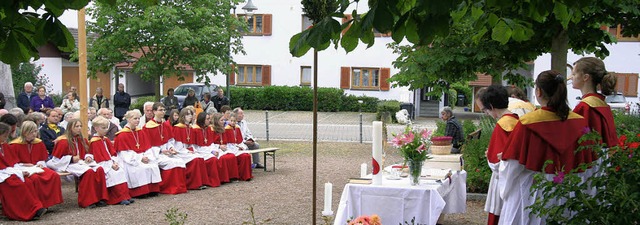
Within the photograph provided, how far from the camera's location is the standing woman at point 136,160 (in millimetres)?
11289

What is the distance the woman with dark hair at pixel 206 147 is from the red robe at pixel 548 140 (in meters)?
8.34

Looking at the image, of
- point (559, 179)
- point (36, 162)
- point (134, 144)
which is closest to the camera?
point (559, 179)

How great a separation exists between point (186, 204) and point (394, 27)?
7814mm

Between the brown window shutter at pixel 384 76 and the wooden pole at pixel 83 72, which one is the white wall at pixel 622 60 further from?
the wooden pole at pixel 83 72

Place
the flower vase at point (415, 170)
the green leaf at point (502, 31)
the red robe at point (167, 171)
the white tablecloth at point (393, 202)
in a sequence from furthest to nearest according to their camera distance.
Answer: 1. the red robe at point (167, 171)
2. the flower vase at point (415, 170)
3. the white tablecloth at point (393, 202)
4. the green leaf at point (502, 31)

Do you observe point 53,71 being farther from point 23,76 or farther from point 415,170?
point 415,170

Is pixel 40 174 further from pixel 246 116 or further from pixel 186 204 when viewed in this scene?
pixel 246 116

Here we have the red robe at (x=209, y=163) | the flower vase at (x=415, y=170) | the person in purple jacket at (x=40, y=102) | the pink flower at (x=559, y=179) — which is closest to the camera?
the pink flower at (x=559, y=179)

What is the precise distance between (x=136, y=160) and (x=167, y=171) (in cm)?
62

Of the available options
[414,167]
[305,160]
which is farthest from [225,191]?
[414,167]

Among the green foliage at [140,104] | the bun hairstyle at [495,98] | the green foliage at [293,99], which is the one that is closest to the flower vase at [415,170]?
the bun hairstyle at [495,98]

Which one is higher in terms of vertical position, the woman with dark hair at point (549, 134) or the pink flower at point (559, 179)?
the woman with dark hair at point (549, 134)

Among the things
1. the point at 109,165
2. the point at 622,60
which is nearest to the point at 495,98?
the point at 109,165

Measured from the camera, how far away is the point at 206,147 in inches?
512
